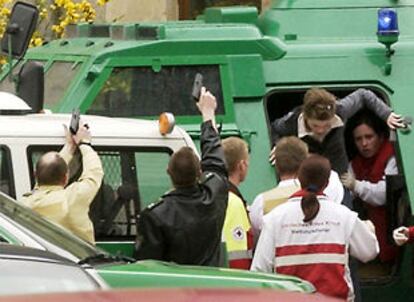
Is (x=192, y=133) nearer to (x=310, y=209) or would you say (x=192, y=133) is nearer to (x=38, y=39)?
(x=310, y=209)

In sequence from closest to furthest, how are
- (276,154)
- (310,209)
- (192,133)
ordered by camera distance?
(310,209)
(276,154)
(192,133)

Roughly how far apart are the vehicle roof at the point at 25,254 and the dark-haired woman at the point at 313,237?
3.10 meters

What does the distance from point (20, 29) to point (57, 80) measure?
0.39 metres

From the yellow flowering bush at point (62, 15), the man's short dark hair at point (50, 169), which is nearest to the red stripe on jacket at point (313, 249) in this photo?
the man's short dark hair at point (50, 169)

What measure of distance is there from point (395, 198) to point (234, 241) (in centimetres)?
175

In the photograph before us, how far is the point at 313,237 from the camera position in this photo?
32.6 ft

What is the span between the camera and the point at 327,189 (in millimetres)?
10656

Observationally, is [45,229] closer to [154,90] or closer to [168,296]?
[168,296]

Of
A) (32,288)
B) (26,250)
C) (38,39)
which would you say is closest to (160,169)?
(26,250)

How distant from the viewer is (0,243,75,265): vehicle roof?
657 cm

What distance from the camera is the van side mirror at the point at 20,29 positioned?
1194 cm

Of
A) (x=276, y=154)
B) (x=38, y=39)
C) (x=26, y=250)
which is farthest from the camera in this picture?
(x=38, y=39)

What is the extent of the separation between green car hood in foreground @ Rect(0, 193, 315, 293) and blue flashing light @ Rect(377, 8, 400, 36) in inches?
162

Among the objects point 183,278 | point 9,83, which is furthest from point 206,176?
point 9,83
